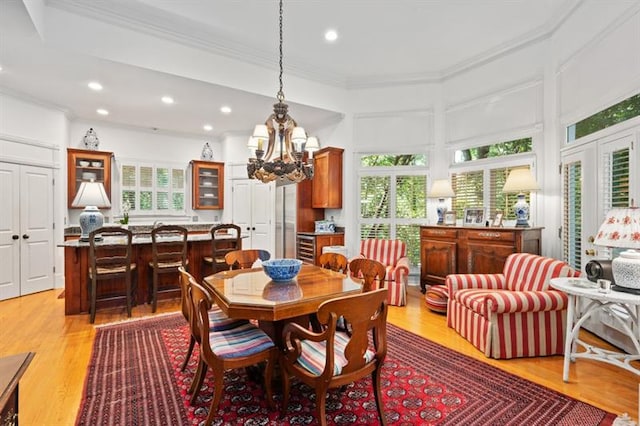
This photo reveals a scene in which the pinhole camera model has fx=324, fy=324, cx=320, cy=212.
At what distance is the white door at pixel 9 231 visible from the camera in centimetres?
466

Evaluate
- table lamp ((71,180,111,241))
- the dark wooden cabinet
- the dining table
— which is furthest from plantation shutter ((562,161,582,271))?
table lamp ((71,180,111,241))

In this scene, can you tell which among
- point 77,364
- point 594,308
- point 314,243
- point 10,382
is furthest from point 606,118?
point 77,364

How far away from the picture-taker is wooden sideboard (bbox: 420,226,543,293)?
12.4 ft

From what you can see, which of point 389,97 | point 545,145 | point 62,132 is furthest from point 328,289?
point 62,132

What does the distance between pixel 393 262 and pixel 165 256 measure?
125 inches

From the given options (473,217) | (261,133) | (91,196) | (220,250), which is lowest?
(220,250)

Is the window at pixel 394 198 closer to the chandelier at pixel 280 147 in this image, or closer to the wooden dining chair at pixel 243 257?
the wooden dining chair at pixel 243 257

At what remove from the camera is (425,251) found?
4.82 metres

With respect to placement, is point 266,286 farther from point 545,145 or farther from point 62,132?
point 62,132

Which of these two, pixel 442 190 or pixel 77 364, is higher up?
pixel 442 190

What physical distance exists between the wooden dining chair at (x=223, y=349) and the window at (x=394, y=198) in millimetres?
3845

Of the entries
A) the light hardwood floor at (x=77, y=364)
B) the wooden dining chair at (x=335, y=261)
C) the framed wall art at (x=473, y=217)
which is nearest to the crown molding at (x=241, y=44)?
the framed wall art at (x=473, y=217)

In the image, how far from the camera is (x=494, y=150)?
473 cm

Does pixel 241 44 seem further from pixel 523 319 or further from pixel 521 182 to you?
pixel 523 319
